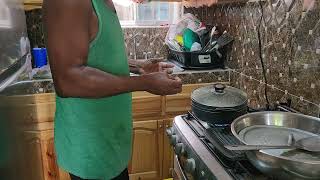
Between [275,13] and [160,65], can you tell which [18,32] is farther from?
[275,13]

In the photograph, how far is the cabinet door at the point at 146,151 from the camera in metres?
1.86

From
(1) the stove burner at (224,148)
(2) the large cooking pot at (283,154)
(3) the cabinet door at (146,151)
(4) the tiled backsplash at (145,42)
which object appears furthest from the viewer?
(4) the tiled backsplash at (145,42)

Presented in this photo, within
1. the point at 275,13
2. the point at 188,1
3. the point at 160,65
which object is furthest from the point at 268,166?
the point at 188,1

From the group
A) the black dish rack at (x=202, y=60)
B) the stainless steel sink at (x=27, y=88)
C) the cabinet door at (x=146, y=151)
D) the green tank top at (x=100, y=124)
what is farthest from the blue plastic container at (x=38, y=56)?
the green tank top at (x=100, y=124)

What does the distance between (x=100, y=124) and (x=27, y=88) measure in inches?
18.2

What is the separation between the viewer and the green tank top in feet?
2.89

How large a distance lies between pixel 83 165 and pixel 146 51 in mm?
1399

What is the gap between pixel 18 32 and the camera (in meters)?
1.05

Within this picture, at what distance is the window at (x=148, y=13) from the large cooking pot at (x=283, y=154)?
4.74 ft

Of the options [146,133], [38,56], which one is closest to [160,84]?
[146,133]

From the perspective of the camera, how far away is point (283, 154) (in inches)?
30.7

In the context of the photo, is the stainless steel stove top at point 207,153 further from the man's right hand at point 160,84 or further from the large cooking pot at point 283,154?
the man's right hand at point 160,84

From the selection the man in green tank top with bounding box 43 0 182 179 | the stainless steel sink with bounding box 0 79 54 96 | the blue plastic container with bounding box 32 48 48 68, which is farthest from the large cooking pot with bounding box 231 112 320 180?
the blue plastic container with bounding box 32 48 48 68

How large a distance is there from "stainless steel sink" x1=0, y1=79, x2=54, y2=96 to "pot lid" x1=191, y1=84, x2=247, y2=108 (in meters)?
0.61
